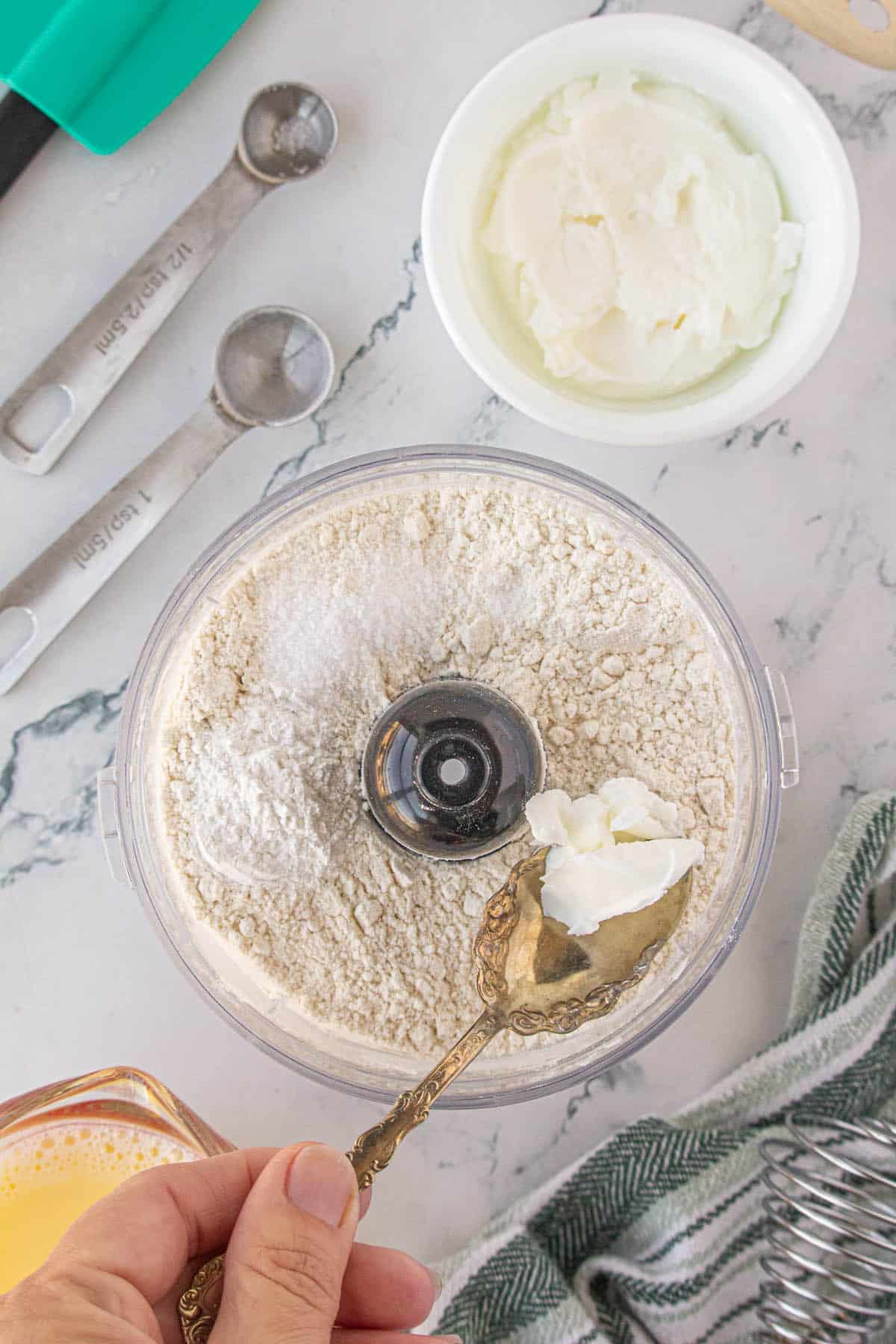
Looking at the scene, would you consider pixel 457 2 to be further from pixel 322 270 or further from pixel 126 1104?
pixel 126 1104

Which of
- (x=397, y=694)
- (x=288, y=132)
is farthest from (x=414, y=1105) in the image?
(x=288, y=132)

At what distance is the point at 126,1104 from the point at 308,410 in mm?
524

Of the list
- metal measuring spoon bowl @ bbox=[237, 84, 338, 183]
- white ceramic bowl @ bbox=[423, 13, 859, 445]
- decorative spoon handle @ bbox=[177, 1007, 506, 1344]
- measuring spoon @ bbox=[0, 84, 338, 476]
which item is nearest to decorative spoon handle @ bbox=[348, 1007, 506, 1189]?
decorative spoon handle @ bbox=[177, 1007, 506, 1344]

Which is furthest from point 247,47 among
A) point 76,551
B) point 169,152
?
point 76,551

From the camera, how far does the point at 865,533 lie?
0.88m

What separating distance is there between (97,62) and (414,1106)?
77 cm

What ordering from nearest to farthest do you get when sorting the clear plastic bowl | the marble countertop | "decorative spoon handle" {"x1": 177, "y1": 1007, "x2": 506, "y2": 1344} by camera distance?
"decorative spoon handle" {"x1": 177, "y1": 1007, "x2": 506, "y2": 1344}
the clear plastic bowl
the marble countertop

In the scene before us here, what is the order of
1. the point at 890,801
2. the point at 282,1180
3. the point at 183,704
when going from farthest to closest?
the point at 890,801
the point at 183,704
the point at 282,1180

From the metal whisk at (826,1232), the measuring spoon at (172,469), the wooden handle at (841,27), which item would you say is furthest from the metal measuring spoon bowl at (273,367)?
the metal whisk at (826,1232)

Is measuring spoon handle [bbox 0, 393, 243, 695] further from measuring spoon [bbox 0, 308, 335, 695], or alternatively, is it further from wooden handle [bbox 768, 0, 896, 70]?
wooden handle [bbox 768, 0, 896, 70]

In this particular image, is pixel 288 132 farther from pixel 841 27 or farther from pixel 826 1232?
pixel 826 1232

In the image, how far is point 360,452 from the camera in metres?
0.87

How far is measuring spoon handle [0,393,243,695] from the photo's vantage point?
83 centimetres

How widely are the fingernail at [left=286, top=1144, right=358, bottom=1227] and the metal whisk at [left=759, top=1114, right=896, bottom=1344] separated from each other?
1.20 ft
